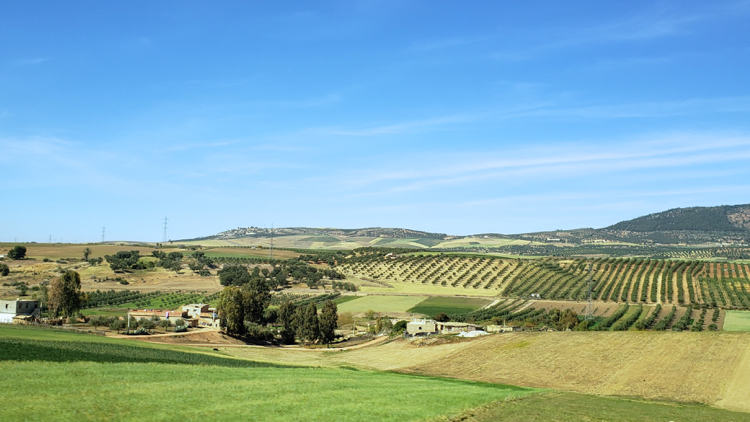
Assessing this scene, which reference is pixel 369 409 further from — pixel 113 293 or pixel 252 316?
pixel 113 293

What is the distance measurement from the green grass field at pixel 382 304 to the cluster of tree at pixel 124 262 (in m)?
68.2

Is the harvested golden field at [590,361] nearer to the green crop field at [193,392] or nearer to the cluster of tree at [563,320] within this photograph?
the green crop field at [193,392]

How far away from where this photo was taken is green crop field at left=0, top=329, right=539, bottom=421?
2739cm

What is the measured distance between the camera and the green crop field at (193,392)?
89.9 feet

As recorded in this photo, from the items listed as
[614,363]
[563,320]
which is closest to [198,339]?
[614,363]

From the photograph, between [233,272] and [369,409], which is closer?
[369,409]

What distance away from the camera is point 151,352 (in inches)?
2012

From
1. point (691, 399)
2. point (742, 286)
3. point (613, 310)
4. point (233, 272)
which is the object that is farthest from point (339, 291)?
point (691, 399)

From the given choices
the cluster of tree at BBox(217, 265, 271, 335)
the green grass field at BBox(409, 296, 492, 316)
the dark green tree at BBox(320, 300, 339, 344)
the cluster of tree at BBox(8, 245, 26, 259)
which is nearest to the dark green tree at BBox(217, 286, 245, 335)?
the cluster of tree at BBox(217, 265, 271, 335)

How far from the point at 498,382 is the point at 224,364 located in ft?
74.4

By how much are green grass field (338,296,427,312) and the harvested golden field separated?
45.0 metres

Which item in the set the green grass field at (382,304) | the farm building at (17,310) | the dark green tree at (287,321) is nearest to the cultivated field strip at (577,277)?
the green grass field at (382,304)

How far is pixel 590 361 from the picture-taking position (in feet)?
189

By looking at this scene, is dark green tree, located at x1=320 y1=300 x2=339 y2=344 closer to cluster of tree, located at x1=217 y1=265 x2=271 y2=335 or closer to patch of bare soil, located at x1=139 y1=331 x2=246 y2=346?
cluster of tree, located at x1=217 y1=265 x2=271 y2=335
